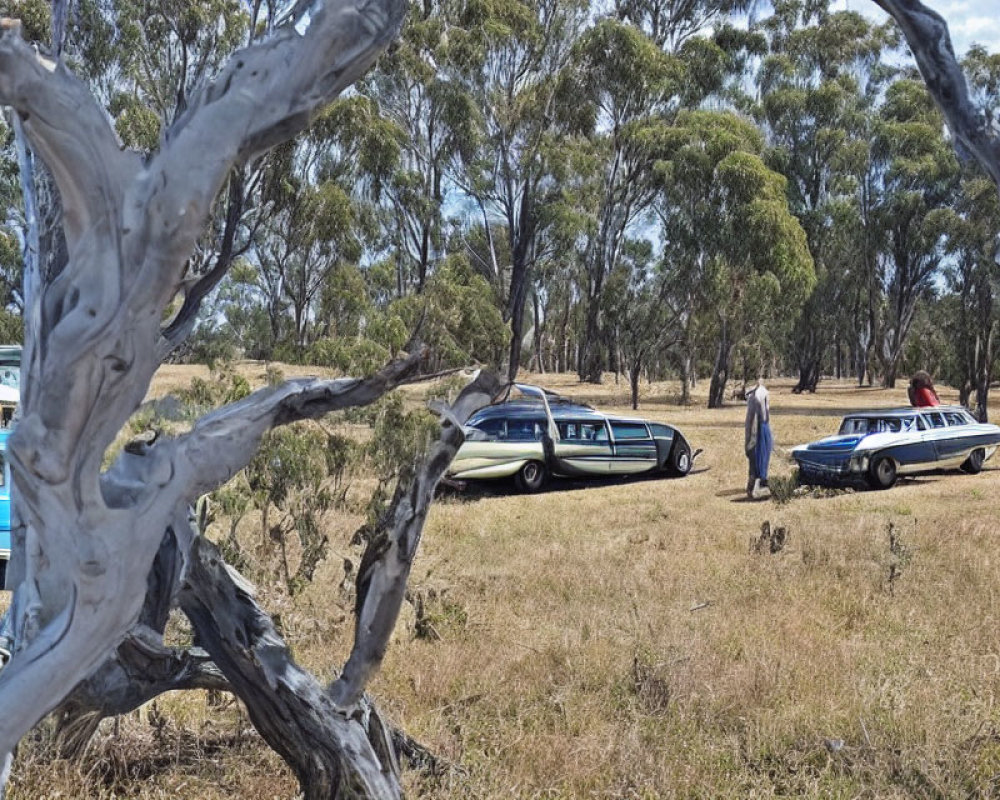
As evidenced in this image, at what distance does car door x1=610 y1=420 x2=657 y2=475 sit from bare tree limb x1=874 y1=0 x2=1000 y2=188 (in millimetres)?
12185

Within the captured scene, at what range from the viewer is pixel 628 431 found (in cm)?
1576

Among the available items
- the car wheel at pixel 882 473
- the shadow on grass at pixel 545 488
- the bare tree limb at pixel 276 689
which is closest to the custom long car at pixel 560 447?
the shadow on grass at pixel 545 488

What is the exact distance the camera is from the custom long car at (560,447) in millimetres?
14133

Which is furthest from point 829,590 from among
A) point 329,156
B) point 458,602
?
point 329,156

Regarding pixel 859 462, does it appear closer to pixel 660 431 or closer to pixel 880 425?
pixel 880 425

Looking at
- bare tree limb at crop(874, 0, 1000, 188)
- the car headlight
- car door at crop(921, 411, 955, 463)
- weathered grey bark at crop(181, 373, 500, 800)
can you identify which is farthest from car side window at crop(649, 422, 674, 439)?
weathered grey bark at crop(181, 373, 500, 800)

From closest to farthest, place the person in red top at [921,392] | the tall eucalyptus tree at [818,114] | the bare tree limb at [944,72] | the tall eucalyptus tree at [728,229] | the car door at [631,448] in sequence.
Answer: the bare tree limb at [944,72] < the car door at [631,448] < the person in red top at [921,392] < the tall eucalyptus tree at [728,229] < the tall eucalyptus tree at [818,114]

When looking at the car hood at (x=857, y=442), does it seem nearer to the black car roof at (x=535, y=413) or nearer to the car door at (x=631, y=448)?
the car door at (x=631, y=448)

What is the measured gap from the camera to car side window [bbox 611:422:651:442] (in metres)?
15.6

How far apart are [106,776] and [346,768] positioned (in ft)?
5.25

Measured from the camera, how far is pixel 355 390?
8.58 feet

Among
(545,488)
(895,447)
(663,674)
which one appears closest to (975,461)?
(895,447)

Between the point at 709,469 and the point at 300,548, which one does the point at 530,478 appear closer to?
the point at 709,469

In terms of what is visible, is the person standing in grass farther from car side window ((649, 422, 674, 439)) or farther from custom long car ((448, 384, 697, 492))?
car side window ((649, 422, 674, 439))
